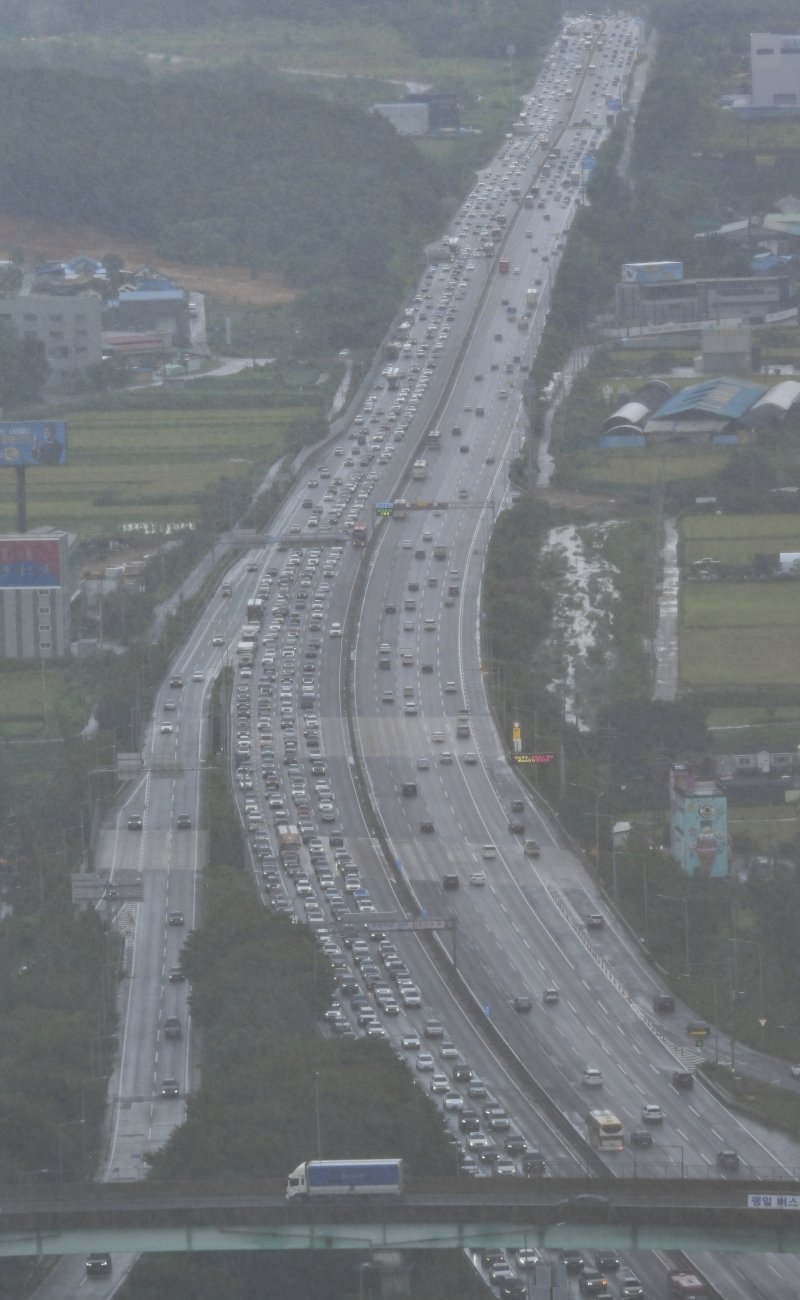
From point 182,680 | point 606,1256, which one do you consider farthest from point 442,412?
point 606,1256

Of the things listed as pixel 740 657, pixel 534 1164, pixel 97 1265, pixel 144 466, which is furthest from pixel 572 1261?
pixel 144 466

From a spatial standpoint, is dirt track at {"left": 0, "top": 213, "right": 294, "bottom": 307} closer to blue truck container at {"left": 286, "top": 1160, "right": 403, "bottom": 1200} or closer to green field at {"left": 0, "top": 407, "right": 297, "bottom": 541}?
green field at {"left": 0, "top": 407, "right": 297, "bottom": 541}

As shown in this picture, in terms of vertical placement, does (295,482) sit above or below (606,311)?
below

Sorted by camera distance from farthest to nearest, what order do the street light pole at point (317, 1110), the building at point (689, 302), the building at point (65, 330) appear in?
the building at point (689, 302) < the building at point (65, 330) < the street light pole at point (317, 1110)

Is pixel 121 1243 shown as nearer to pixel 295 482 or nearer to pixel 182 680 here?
pixel 182 680

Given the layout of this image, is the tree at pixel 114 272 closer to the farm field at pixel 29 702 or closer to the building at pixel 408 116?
the building at pixel 408 116

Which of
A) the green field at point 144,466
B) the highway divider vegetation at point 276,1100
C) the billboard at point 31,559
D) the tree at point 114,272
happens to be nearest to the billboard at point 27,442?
the green field at point 144,466
